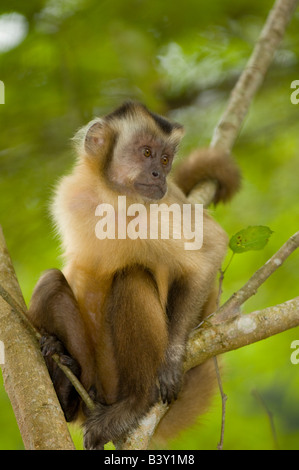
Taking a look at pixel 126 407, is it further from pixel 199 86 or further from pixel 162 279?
pixel 199 86

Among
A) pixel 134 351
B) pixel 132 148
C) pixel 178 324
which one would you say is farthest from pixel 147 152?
pixel 134 351

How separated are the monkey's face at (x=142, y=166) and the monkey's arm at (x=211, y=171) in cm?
71

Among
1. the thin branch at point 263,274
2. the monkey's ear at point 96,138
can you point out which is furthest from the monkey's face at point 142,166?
the thin branch at point 263,274

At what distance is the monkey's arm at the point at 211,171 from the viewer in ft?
20.0

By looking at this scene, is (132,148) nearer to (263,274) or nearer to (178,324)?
(178,324)

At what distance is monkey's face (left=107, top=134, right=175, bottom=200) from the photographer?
5.03 meters

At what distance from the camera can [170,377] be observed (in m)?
4.33

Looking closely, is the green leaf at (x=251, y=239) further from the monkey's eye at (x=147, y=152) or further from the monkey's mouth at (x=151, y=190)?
the monkey's eye at (x=147, y=152)

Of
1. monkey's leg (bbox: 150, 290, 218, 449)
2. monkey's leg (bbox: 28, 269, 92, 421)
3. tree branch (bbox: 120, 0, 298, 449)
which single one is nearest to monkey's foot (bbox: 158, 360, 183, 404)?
monkey's leg (bbox: 28, 269, 92, 421)

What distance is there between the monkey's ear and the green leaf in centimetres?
167

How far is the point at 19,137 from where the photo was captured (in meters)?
6.37

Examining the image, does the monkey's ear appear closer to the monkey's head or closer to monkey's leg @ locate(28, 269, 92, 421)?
the monkey's head

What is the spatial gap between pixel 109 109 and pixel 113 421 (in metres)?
3.60

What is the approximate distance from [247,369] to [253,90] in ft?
9.76
